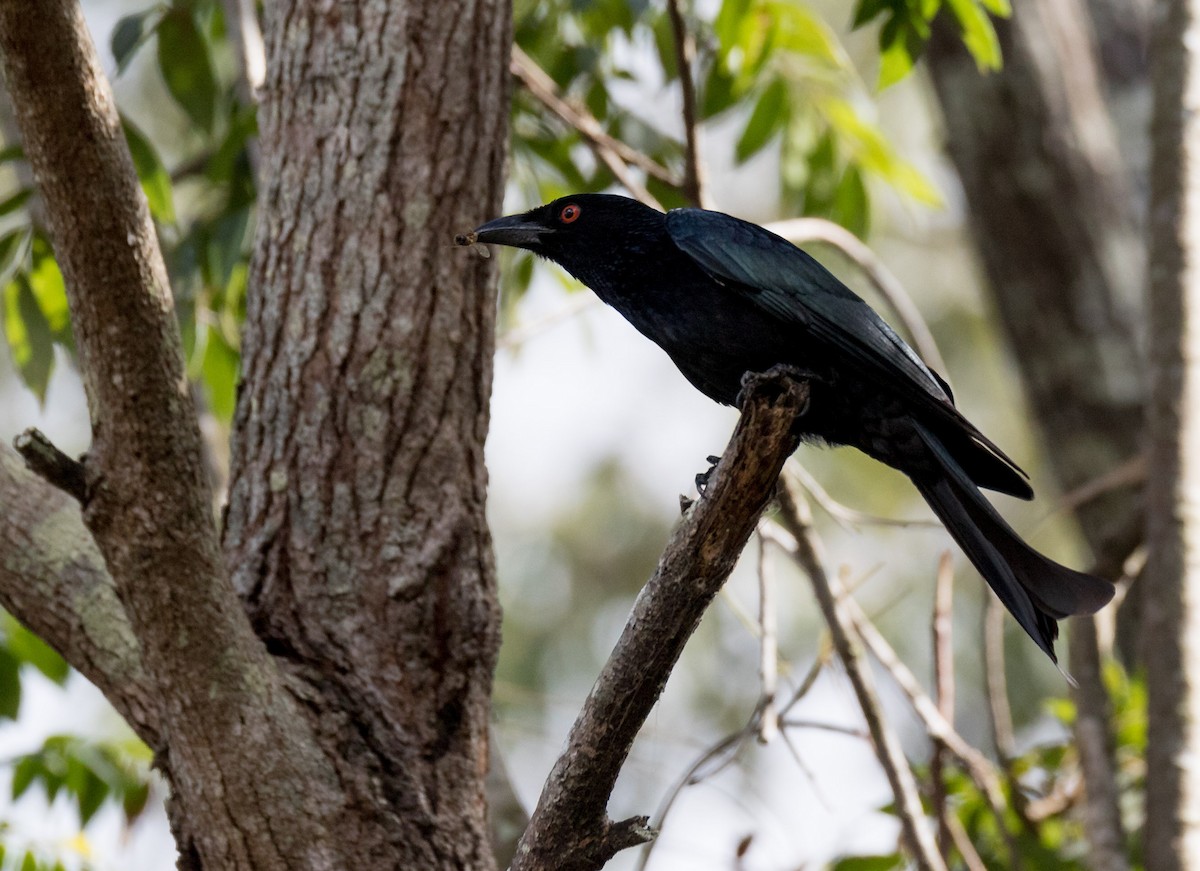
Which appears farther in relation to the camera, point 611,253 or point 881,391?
point 611,253

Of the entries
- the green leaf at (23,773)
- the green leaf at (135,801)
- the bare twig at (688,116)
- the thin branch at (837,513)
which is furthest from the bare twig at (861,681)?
the green leaf at (23,773)

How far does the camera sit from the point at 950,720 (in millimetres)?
3965

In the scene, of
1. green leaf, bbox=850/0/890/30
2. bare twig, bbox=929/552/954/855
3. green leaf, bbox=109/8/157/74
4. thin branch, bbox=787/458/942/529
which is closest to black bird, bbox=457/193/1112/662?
thin branch, bbox=787/458/942/529

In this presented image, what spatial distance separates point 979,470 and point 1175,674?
34.5 inches

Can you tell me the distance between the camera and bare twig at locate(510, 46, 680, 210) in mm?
4160

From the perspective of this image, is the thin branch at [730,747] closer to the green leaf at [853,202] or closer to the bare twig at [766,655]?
the bare twig at [766,655]

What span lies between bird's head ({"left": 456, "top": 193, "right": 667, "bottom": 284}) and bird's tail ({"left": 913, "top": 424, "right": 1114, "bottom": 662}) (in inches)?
38.7

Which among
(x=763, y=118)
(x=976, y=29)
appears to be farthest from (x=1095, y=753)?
(x=763, y=118)

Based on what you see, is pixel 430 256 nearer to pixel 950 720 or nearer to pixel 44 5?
pixel 44 5

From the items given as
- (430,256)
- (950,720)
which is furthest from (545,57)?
(950,720)

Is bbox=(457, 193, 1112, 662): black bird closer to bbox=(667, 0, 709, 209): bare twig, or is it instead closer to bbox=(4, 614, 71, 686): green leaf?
bbox=(667, 0, 709, 209): bare twig

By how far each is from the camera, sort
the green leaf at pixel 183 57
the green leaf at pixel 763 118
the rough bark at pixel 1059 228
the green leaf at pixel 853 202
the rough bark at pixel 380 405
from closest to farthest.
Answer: the rough bark at pixel 380 405 → the green leaf at pixel 183 57 → the green leaf at pixel 763 118 → the green leaf at pixel 853 202 → the rough bark at pixel 1059 228

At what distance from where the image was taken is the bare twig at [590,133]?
4160 millimetres

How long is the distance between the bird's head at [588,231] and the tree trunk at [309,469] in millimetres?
178
